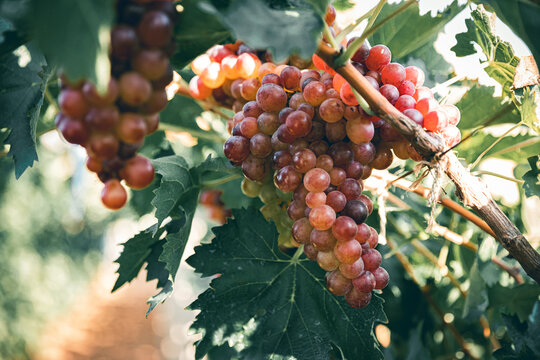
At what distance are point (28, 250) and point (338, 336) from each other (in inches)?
104

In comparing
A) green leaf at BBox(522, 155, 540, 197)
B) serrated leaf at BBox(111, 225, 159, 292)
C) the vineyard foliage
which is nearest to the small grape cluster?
the vineyard foliage

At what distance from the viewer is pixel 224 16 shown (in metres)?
0.24

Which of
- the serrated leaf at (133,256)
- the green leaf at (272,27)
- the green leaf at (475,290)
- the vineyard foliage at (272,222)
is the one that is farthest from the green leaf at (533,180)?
the serrated leaf at (133,256)

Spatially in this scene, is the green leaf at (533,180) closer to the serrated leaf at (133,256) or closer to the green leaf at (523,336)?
the green leaf at (523,336)

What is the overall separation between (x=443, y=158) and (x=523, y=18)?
11cm

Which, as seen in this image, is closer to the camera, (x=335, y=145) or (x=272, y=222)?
(x=335, y=145)

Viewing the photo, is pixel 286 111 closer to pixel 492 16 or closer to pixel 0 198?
pixel 492 16

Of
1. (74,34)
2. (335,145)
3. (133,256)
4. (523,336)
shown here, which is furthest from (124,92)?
(523,336)

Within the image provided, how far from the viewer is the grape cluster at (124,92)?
209mm

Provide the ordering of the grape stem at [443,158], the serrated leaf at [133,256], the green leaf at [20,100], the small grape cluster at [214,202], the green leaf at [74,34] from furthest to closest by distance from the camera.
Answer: the small grape cluster at [214,202] → the serrated leaf at [133,256] → the green leaf at [20,100] → the grape stem at [443,158] → the green leaf at [74,34]

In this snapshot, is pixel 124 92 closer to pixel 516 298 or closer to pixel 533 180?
pixel 533 180

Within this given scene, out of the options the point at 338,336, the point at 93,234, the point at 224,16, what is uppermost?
the point at 224,16

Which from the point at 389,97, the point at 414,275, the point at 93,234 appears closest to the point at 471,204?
the point at 389,97

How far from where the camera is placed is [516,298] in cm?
52
